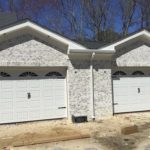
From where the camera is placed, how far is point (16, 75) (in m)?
12.6

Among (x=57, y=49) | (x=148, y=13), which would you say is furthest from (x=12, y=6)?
(x=57, y=49)

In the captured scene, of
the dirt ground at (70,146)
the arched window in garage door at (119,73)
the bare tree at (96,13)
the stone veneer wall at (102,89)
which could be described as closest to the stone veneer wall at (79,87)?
the stone veneer wall at (102,89)

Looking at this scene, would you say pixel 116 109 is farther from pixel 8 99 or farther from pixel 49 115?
pixel 8 99

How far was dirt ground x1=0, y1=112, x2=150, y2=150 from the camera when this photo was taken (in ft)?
29.7

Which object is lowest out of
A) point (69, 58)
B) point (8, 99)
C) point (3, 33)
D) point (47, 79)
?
point (8, 99)

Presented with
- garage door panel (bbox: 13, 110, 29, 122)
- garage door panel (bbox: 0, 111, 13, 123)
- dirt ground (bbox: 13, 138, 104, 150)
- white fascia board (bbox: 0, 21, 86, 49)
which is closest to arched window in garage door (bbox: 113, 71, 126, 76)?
white fascia board (bbox: 0, 21, 86, 49)

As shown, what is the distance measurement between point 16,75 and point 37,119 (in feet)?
7.22

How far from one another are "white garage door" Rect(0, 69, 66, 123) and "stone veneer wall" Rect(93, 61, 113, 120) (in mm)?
1578

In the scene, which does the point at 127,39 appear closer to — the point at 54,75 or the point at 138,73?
the point at 138,73

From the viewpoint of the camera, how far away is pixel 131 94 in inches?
587

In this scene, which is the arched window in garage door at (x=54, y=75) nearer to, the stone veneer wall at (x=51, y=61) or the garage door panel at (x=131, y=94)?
the stone veneer wall at (x=51, y=61)

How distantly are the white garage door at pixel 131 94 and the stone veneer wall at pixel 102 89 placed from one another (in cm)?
65

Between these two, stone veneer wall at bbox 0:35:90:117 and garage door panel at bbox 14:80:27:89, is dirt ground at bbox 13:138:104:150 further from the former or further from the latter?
garage door panel at bbox 14:80:27:89

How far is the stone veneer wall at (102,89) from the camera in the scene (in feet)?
44.8
